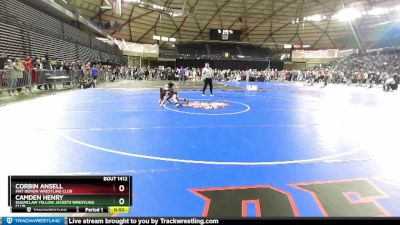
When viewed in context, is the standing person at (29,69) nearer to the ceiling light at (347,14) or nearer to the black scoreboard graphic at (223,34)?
the ceiling light at (347,14)

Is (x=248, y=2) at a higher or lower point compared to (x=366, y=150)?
higher

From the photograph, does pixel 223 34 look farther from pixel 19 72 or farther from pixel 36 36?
pixel 19 72

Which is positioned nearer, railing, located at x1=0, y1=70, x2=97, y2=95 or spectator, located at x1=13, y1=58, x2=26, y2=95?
railing, located at x1=0, y1=70, x2=97, y2=95

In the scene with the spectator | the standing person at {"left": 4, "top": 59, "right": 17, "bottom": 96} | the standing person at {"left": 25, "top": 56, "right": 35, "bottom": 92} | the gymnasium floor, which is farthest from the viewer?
the standing person at {"left": 25, "top": 56, "right": 35, "bottom": 92}

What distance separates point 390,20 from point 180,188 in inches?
1898

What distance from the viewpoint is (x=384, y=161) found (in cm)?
436

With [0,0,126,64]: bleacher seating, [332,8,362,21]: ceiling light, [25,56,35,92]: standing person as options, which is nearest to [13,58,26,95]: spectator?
[25,56,35,92]: standing person

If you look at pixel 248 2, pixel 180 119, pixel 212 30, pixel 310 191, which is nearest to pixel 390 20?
pixel 248 2

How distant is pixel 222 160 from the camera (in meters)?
4.29

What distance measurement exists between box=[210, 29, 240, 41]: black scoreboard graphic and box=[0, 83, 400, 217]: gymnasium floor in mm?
43212

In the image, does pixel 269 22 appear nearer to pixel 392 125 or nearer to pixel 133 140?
pixel 392 125

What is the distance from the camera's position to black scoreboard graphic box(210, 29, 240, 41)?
1927 inches

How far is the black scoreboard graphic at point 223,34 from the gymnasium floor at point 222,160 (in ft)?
142

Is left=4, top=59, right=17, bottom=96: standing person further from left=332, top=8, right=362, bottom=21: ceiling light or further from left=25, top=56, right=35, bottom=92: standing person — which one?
left=332, top=8, right=362, bottom=21: ceiling light
